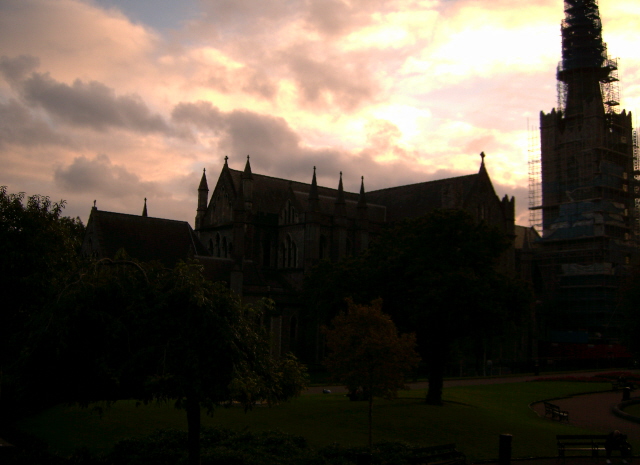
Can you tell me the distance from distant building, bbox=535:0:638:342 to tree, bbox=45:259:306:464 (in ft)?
236

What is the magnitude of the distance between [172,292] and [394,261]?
67.5 feet

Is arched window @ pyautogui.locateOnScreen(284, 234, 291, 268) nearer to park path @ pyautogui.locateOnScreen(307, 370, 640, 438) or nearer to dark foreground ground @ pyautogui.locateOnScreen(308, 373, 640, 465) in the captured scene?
park path @ pyautogui.locateOnScreen(307, 370, 640, 438)

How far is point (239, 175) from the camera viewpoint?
2687 inches

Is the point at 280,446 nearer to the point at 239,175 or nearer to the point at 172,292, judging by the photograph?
the point at 172,292

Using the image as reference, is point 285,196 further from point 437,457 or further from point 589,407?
point 437,457

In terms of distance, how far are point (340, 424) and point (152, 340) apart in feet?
41.7

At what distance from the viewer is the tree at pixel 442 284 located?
106ft

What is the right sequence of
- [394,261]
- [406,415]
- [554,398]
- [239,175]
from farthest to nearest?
[239,175]
[554,398]
[394,261]
[406,415]

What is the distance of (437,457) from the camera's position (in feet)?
62.9

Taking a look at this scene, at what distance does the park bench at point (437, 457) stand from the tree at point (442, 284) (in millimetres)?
12540

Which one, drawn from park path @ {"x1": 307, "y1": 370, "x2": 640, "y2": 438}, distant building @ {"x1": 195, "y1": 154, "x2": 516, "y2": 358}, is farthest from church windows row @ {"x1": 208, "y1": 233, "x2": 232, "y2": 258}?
park path @ {"x1": 307, "y1": 370, "x2": 640, "y2": 438}

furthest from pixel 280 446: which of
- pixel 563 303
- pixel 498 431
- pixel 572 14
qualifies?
pixel 572 14

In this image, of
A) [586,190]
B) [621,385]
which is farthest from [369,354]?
[586,190]

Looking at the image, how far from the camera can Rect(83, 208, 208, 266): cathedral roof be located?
5128 cm
